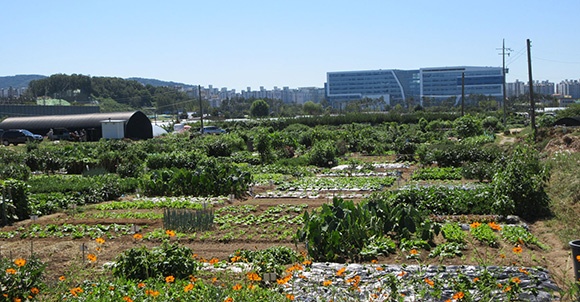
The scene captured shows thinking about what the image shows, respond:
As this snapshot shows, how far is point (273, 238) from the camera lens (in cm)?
1146

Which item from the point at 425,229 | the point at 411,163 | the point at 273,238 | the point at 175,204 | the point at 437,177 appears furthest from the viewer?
the point at 411,163

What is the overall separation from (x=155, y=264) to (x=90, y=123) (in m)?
46.4

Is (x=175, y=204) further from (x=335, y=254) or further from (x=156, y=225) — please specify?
(x=335, y=254)

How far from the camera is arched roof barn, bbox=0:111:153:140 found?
5025 centimetres

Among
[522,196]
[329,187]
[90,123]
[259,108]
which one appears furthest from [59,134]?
[259,108]

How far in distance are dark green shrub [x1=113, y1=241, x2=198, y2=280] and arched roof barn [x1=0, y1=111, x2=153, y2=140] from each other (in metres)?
42.3

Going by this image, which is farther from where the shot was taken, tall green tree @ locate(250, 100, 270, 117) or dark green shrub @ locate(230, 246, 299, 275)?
tall green tree @ locate(250, 100, 270, 117)

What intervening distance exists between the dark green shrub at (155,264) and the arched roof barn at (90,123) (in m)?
42.3

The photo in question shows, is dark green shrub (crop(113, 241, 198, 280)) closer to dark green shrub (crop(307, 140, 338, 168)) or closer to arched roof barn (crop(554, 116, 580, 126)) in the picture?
dark green shrub (crop(307, 140, 338, 168))

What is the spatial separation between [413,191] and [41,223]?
8.38 m

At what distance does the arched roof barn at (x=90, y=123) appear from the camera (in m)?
50.2

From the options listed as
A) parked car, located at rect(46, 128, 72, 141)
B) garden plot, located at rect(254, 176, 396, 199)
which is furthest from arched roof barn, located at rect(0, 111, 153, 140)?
garden plot, located at rect(254, 176, 396, 199)

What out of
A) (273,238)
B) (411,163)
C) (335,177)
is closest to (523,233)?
(273,238)

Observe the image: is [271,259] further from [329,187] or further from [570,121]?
[570,121]
